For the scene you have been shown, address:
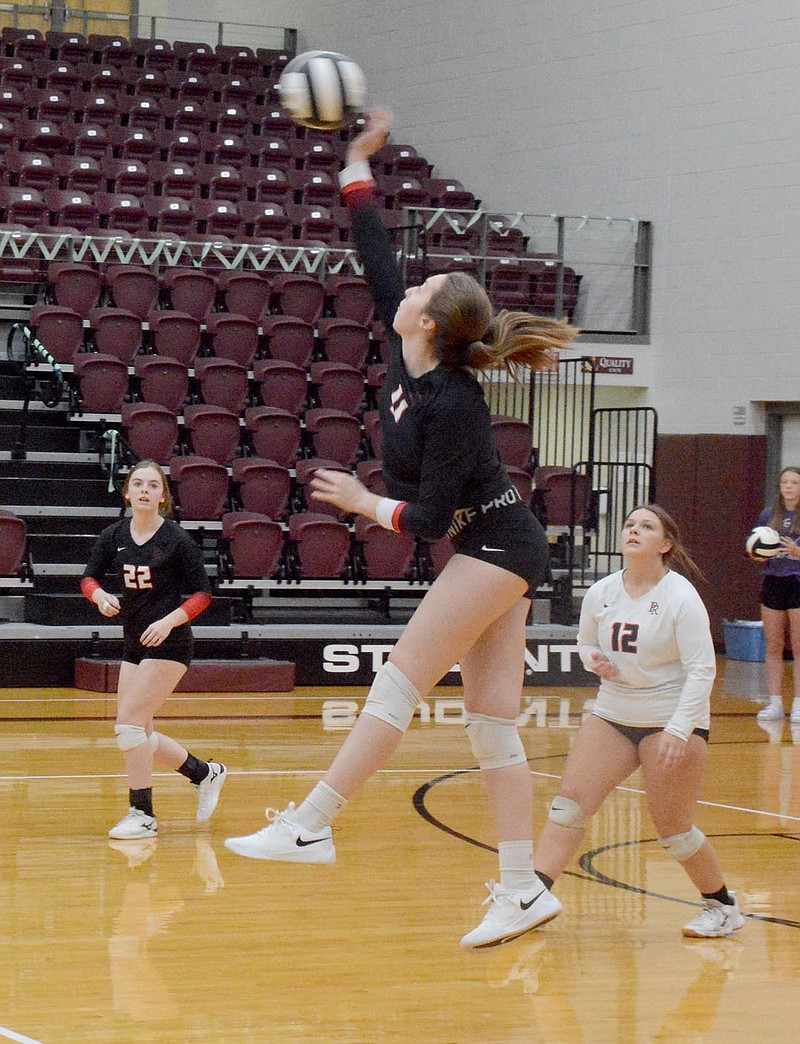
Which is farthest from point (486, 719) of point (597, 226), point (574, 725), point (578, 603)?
point (597, 226)

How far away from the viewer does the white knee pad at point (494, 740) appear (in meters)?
4.12

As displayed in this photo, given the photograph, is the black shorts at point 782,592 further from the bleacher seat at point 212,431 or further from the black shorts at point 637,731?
the black shorts at point 637,731

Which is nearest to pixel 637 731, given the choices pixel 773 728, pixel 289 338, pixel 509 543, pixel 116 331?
pixel 509 543

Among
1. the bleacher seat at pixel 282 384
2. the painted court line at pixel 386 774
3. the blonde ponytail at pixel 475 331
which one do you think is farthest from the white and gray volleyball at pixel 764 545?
the blonde ponytail at pixel 475 331

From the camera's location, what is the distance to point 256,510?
1187 centimetres

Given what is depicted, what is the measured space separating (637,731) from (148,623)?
2.35m

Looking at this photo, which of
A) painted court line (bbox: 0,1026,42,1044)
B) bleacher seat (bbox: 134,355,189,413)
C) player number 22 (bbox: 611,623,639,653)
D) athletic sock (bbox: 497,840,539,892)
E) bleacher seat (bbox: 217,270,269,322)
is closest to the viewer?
painted court line (bbox: 0,1026,42,1044)

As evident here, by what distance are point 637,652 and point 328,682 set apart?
672cm

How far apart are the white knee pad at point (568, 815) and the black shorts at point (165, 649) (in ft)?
6.93

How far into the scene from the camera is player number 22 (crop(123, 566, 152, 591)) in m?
6.27

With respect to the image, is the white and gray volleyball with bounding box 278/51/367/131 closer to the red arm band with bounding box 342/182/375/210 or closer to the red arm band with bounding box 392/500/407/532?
the red arm band with bounding box 342/182/375/210

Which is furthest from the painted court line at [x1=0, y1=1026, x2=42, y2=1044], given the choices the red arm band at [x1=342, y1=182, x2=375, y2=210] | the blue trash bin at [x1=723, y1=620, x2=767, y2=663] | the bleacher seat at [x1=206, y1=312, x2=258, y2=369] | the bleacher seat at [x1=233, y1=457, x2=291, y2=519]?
the blue trash bin at [x1=723, y1=620, x2=767, y2=663]

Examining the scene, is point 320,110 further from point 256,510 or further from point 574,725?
point 256,510

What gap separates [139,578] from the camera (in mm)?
6277
